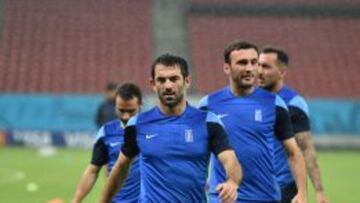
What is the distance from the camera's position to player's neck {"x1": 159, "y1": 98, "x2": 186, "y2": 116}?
5.65 meters

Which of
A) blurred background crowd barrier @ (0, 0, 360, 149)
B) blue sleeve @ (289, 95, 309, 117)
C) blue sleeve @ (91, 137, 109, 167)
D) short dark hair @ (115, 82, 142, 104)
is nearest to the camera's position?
blue sleeve @ (91, 137, 109, 167)

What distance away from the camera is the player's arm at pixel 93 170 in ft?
22.6

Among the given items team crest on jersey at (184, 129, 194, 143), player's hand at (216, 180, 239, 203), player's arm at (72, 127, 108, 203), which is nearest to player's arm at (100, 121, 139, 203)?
team crest on jersey at (184, 129, 194, 143)

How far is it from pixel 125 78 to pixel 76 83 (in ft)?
6.55

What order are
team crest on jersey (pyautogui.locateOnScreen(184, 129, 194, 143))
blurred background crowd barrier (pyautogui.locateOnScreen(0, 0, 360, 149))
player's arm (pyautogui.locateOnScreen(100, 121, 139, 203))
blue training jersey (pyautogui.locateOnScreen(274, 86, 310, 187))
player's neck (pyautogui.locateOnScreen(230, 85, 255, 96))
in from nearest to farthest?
team crest on jersey (pyautogui.locateOnScreen(184, 129, 194, 143)) → player's arm (pyautogui.locateOnScreen(100, 121, 139, 203)) → player's neck (pyautogui.locateOnScreen(230, 85, 255, 96)) → blue training jersey (pyautogui.locateOnScreen(274, 86, 310, 187)) → blurred background crowd barrier (pyautogui.locateOnScreen(0, 0, 360, 149))

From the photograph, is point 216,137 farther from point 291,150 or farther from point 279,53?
point 279,53

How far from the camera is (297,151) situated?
Result: 21.7 feet

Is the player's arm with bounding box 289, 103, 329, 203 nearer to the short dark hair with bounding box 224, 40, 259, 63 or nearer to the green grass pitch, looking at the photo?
the short dark hair with bounding box 224, 40, 259, 63

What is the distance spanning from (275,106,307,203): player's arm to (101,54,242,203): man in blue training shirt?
3.53ft

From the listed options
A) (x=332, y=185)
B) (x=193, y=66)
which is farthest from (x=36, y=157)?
(x=193, y=66)

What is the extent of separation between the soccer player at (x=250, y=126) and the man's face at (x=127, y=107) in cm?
76

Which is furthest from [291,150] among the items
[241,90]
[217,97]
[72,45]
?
[72,45]

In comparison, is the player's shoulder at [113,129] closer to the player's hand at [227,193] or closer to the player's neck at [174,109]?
the player's neck at [174,109]

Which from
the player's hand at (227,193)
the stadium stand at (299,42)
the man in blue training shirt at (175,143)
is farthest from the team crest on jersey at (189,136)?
the stadium stand at (299,42)
